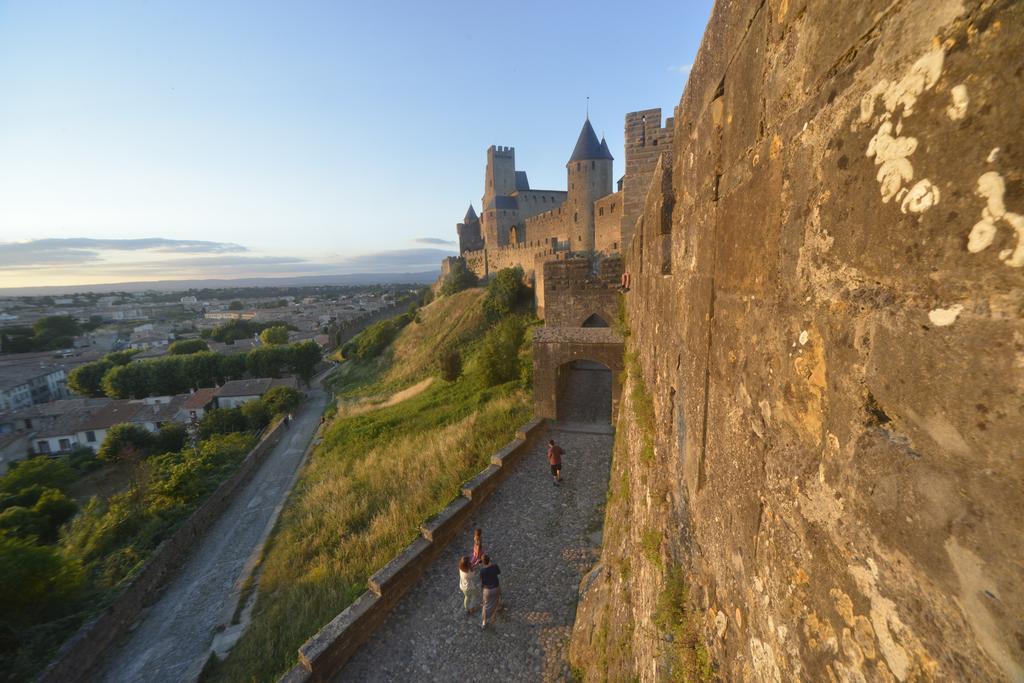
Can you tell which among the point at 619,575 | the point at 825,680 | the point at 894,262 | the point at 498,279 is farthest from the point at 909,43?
the point at 498,279

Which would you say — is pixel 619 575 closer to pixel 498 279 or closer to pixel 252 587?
pixel 252 587

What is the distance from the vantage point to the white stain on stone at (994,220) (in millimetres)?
569

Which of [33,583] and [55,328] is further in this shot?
[55,328]

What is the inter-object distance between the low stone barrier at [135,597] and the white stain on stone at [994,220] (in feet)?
49.9

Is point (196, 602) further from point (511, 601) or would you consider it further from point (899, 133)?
point (899, 133)

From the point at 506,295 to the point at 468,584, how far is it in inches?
923

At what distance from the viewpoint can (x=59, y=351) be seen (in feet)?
229

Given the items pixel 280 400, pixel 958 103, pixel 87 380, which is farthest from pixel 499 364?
pixel 87 380

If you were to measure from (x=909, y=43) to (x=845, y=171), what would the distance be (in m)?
0.25

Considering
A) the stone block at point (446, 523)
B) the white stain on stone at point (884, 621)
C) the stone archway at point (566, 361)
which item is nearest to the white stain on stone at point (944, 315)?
the white stain on stone at point (884, 621)

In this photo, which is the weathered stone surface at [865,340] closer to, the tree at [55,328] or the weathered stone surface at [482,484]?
the weathered stone surface at [482,484]

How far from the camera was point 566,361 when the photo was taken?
1093cm

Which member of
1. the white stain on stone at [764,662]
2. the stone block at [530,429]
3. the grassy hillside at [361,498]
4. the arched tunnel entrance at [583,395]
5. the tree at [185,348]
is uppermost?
the white stain on stone at [764,662]

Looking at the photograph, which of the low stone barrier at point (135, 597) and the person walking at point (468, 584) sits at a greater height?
the person walking at point (468, 584)
